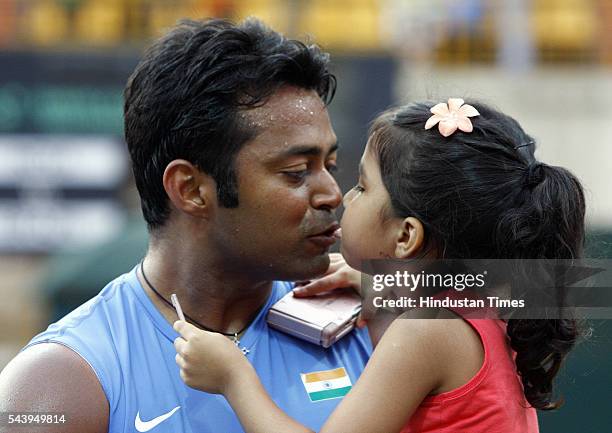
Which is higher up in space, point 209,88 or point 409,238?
point 209,88

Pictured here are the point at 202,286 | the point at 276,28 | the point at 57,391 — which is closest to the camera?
the point at 57,391

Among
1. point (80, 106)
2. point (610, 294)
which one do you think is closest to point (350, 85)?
point (80, 106)

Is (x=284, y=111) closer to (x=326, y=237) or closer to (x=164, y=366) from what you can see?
(x=326, y=237)

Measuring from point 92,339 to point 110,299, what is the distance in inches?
8.6

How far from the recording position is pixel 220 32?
2730 mm

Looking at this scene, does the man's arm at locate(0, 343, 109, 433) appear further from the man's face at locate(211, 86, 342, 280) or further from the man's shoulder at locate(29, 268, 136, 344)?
the man's face at locate(211, 86, 342, 280)

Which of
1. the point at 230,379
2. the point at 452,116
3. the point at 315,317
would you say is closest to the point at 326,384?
the point at 315,317

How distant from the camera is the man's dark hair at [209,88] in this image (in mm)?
2689

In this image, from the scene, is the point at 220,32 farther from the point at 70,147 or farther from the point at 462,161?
the point at 70,147

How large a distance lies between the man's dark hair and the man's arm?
2.03 feet

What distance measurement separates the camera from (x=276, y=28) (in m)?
9.89

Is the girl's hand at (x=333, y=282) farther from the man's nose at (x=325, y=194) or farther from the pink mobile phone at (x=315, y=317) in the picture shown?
the man's nose at (x=325, y=194)

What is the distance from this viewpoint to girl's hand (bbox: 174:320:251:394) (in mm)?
2426

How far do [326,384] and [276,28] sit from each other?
24.9 ft
